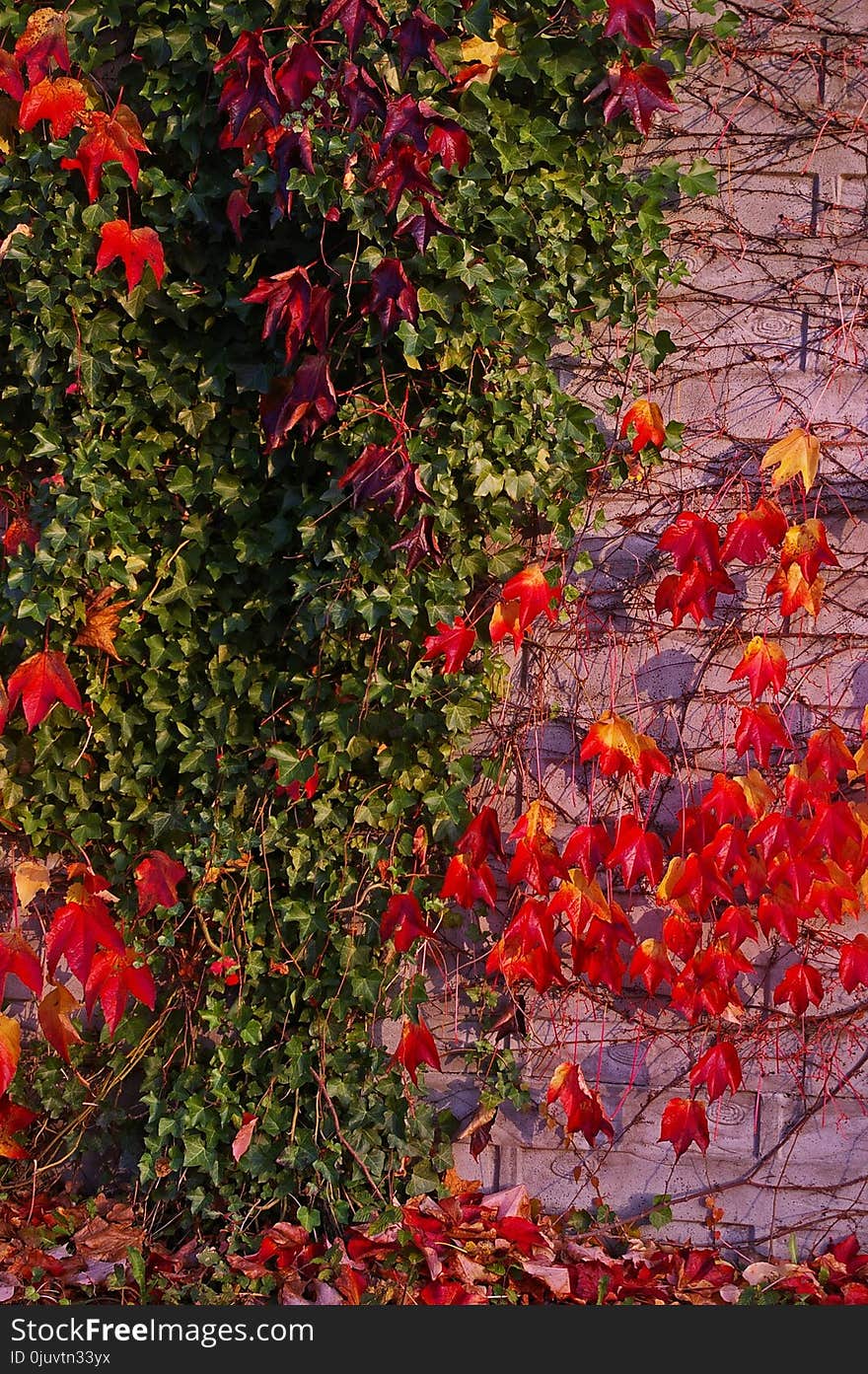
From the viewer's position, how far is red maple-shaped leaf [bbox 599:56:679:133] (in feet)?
7.52

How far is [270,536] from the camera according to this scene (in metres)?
2.47

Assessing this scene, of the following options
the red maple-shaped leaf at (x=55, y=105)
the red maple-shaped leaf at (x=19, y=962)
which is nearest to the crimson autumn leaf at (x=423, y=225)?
the red maple-shaped leaf at (x=55, y=105)

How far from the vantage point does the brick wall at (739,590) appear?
2.49m

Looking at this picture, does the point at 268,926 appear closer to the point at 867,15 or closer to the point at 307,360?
the point at 307,360

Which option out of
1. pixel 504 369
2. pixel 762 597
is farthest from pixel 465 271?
pixel 762 597

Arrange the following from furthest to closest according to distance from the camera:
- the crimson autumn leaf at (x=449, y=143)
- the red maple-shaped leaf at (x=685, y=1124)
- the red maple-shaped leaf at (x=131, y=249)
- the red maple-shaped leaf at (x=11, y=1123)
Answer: the red maple-shaped leaf at (x=11, y=1123) < the red maple-shaped leaf at (x=685, y=1124) < the red maple-shaped leaf at (x=131, y=249) < the crimson autumn leaf at (x=449, y=143)

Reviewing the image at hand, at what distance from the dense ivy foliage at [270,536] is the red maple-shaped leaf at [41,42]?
7cm

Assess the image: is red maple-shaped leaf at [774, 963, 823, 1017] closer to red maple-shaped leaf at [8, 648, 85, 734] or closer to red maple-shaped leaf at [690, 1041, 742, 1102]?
red maple-shaped leaf at [690, 1041, 742, 1102]

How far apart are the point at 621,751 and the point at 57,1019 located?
4.40 ft

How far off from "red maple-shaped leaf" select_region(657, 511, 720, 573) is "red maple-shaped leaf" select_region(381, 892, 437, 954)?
92 centimetres

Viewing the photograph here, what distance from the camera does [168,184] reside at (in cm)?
236

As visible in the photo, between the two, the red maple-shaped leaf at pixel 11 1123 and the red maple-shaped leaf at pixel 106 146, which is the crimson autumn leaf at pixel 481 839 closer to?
the red maple-shaped leaf at pixel 11 1123

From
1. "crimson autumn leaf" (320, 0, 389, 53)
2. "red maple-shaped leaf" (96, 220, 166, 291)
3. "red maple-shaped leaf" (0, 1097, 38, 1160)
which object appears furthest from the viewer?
"red maple-shaped leaf" (0, 1097, 38, 1160)

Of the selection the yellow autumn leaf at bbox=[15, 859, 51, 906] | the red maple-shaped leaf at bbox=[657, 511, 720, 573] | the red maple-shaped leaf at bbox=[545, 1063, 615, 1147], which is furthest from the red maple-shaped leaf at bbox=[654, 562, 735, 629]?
the yellow autumn leaf at bbox=[15, 859, 51, 906]
